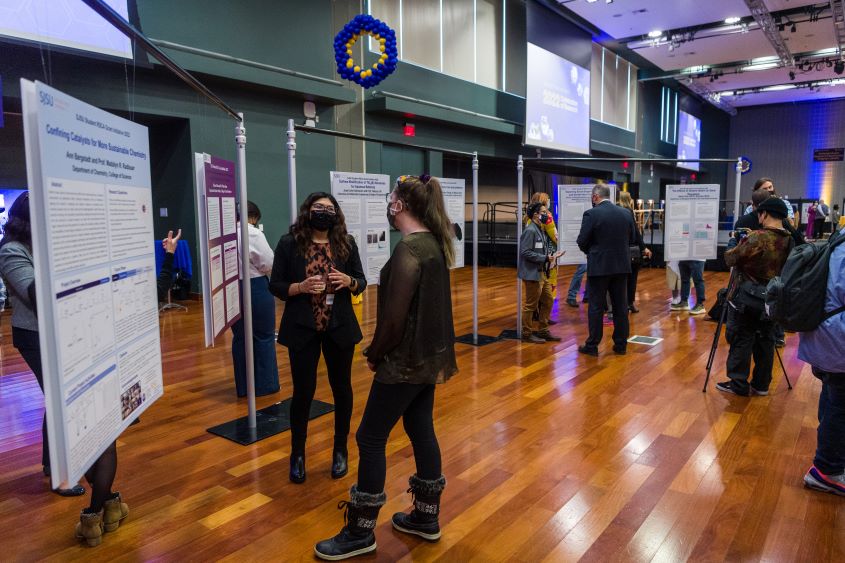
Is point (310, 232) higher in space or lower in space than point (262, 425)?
higher

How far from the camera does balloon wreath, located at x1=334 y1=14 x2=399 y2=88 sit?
6.14 metres

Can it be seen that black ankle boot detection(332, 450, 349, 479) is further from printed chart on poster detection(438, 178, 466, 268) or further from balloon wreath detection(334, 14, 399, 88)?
balloon wreath detection(334, 14, 399, 88)

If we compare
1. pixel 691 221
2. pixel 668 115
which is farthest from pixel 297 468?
pixel 668 115

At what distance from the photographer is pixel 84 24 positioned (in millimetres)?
1924

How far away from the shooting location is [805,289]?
2.57m

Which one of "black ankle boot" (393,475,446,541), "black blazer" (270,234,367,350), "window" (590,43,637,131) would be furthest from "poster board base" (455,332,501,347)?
"window" (590,43,637,131)

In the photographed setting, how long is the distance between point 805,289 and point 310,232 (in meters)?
2.26

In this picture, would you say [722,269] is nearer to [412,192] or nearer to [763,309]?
[763,309]

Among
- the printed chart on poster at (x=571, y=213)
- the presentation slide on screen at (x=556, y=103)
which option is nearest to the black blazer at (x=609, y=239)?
the printed chart on poster at (x=571, y=213)

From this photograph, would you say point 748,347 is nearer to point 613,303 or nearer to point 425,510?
point 613,303

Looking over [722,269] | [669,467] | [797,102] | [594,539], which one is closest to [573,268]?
[722,269]

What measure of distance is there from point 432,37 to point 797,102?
19.0 metres

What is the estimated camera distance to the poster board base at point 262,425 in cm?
340

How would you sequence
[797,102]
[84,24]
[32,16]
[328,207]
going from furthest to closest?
1. [797,102]
2. [328,207]
3. [84,24]
4. [32,16]
